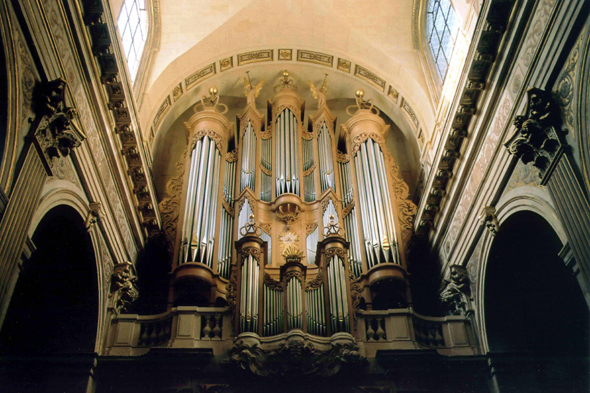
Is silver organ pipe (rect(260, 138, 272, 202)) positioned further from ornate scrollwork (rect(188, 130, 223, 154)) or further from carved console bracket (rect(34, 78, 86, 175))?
carved console bracket (rect(34, 78, 86, 175))

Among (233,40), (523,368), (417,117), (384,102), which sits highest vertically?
(233,40)

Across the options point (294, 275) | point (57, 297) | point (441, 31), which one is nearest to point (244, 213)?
point (294, 275)

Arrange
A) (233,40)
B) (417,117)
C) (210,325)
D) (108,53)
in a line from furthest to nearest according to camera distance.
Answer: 1. (233,40)
2. (417,117)
3. (210,325)
4. (108,53)

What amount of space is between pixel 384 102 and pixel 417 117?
1703 mm

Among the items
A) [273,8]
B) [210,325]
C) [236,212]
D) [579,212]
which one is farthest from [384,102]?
[579,212]

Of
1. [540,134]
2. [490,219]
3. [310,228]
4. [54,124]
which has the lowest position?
[540,134]

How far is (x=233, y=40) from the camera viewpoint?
→ 1359 cm

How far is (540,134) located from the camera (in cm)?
641

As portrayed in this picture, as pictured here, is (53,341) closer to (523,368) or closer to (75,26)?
(75,26)

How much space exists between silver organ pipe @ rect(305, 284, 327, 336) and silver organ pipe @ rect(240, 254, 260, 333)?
2.41 feet

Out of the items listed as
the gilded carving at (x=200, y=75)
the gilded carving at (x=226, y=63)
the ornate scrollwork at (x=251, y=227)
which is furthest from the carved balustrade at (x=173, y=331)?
the gilded carving at (x=226, y=63)

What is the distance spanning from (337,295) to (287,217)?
2.94 m

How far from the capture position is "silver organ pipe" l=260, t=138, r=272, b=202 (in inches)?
469

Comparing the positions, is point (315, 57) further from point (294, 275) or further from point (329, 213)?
point (294, 275)
